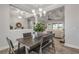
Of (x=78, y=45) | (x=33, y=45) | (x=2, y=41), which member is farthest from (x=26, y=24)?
(x=78, y=45)

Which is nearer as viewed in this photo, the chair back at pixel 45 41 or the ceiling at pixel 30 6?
A: the ceiling at pixel 30 6

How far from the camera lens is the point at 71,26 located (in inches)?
74.2

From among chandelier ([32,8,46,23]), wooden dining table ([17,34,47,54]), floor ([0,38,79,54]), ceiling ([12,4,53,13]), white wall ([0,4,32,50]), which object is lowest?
floor ([0,38,79,54])

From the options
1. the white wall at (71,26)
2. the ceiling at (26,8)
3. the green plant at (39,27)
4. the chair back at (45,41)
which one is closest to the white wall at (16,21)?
the ceiling at (26,8)

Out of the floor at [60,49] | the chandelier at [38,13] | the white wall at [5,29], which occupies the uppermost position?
the chandelier at [38,13]

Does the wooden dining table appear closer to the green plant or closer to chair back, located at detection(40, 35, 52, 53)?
chair back, located at detection(40, 35, 52, 53)

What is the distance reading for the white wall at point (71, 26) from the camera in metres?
1.79

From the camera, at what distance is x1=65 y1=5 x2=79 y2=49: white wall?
1.79 meters

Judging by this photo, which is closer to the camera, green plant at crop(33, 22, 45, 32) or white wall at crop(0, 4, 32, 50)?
white wall at crop(0, 4, 32, 50)

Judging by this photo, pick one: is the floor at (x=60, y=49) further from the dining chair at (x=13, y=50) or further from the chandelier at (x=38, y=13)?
the chandelier at (x=38, y=13)

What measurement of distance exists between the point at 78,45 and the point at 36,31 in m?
0.96

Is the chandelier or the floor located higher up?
the chandelier

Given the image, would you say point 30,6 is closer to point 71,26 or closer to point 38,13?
point 38,13

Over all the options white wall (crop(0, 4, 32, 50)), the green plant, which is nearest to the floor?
white wall (crop(0, 4, 32, 50))
